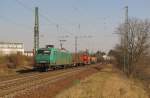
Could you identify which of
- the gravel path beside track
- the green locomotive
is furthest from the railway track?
the green locomotive

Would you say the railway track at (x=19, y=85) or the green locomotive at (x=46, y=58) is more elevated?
the green locomotive at (x=46, y=58)

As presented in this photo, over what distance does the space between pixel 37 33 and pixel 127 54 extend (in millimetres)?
16321

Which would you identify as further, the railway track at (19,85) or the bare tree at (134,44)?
the bare tree at (134,44)

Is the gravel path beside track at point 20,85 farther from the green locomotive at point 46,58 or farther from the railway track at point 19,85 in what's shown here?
the green locomotive at point 46,58

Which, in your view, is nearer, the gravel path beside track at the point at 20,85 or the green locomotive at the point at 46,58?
the gravel path beside track at the point at 20,85

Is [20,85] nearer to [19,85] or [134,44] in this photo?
[19,85]

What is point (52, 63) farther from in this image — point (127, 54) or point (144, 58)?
point (144, 58)

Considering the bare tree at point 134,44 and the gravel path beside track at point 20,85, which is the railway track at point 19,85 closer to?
the gravel path beside track at point 20,85

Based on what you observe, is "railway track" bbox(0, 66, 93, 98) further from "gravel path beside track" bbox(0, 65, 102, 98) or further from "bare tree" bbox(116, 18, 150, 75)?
"bare tree" bbox(116, 18, 150, 75)

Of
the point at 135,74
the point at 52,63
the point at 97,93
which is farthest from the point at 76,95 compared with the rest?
the point at 135,74

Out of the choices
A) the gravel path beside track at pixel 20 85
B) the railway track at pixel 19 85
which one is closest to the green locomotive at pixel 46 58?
the gravel path beside track at pixel 20 85

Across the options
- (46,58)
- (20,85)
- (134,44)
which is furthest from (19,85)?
(134,44)

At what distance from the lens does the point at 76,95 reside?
18703 millimetres

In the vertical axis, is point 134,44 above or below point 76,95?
above
